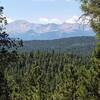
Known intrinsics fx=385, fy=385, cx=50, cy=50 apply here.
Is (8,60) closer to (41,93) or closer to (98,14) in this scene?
(98,14)

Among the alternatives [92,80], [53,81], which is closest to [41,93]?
[92,80]

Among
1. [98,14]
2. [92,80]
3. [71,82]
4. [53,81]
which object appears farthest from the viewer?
[53,81]

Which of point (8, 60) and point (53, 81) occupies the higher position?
point (8, 60)

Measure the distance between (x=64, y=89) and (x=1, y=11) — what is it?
50917 millimetres

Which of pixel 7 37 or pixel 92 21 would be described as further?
pixel 92 21

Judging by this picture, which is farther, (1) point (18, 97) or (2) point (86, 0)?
(1) point (18, 97)

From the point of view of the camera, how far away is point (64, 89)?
6506 centimetres

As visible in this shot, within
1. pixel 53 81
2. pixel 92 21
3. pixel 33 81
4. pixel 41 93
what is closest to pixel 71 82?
pixel 33 81

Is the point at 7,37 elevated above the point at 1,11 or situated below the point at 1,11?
below

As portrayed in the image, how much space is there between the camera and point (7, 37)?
1483 cm

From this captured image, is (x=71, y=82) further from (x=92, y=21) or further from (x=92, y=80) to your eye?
(x=92, y=21)

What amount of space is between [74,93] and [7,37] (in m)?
49.6

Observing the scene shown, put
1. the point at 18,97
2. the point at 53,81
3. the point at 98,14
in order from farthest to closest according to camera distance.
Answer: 1. the point at 53,81
2. the point at 18,97
3. the point at 98,14

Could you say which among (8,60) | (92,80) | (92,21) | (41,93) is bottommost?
(41,93)
